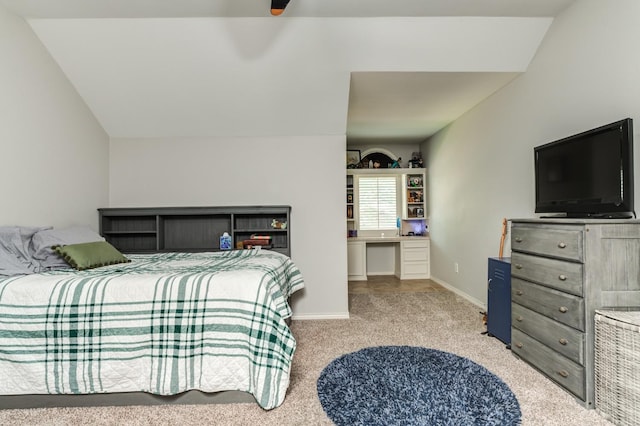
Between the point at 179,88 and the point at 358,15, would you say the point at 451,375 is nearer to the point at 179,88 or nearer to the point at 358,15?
the point at 358,15

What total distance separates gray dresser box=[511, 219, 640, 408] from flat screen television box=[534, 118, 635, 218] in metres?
0.19

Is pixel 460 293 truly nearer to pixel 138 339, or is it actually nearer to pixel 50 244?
pixel 138 339

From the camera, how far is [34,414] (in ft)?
6.10

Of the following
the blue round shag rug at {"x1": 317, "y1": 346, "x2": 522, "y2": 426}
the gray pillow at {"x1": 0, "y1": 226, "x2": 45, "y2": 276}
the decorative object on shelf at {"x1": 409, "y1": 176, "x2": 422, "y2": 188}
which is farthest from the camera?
the decorative object on shelf at {"x1": 409, "y1": 176, "x2": 422, "y2": 188}

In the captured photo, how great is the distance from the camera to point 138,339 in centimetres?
189

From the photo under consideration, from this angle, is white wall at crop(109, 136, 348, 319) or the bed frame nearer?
the bed frame

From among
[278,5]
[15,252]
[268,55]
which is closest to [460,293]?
[268,55]

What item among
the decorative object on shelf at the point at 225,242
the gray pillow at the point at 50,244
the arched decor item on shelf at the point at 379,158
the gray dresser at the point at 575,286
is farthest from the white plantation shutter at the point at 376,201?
the gray pillow at the point at 50,244

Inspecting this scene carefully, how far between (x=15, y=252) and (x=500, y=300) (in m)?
3.67

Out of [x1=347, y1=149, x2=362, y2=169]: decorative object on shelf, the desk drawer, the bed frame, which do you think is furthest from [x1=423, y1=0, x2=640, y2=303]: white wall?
the bed frame

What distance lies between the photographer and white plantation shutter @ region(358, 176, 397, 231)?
5.89 metres

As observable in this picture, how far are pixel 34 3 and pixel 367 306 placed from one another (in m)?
4.05

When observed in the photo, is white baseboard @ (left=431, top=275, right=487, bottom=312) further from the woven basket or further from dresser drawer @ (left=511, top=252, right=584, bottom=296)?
the woven basket

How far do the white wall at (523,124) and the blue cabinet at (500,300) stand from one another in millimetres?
547
